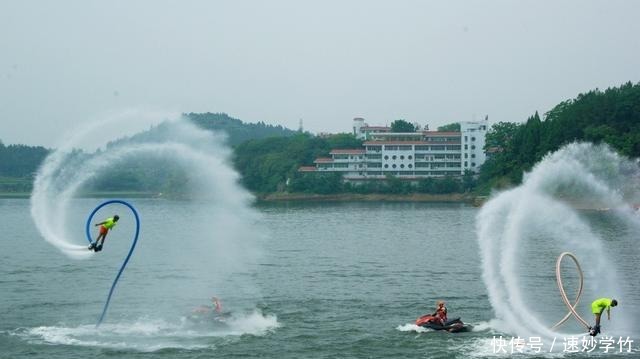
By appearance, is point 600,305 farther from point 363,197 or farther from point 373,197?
point 363,197

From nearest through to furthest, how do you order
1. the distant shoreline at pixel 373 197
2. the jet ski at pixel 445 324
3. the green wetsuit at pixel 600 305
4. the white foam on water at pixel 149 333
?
the green wetsuit at pixel 600 305, the white foam on water at pixel 149 333, the jet ski at pixel 445 324, the distant shoreline at pixel 373 197

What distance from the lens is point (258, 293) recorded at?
55688 mm

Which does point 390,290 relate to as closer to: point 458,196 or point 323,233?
point 323,233

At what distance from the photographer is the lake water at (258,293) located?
40.2 meters

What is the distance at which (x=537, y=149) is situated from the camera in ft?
522

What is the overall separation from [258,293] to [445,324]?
1679cm

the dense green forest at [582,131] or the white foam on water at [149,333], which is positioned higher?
the dense green forest at [582,131]

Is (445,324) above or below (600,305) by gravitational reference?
below

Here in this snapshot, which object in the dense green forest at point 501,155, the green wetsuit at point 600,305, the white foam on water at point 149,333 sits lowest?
the white foam on water at point 149,333

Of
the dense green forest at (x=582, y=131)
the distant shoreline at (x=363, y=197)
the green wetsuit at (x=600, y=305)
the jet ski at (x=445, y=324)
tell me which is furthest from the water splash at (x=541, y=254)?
the distant shoreline at (x=363, y=197)

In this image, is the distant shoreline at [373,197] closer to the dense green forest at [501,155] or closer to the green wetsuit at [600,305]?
the dense green forest at [501,155]

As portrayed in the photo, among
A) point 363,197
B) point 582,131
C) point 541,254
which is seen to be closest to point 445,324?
point 541,254

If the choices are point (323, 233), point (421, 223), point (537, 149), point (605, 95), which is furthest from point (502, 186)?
point (323, 233)

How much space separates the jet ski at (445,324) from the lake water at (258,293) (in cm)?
49
